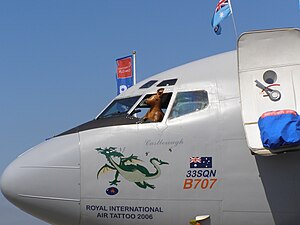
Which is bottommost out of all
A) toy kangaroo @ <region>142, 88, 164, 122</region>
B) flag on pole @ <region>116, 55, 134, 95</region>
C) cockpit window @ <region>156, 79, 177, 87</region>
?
toy kangaroo @ <region>142, 88, 164, 122</region>

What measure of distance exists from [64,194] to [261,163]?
3836 mm

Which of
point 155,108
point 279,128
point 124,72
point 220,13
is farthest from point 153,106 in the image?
point 124,72

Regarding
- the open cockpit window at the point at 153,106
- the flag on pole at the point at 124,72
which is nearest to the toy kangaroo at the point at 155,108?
the open cockpit window at the point at 153,106

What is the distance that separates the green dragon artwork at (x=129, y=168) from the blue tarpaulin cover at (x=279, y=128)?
2.09 m

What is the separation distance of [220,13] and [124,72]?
9960 mm

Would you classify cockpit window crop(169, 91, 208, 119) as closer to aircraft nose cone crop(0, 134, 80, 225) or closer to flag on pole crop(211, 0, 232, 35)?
aircraft nose cone crop(0, 134, 80, 225)

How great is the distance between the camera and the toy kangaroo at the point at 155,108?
11.1 meters

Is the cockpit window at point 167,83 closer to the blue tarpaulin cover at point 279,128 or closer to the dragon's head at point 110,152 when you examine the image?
the dragon's head at point 110,152

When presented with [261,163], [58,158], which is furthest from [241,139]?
[58,158]

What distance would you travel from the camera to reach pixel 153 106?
37.0 feet

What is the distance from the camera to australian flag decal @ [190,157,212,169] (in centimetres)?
1046

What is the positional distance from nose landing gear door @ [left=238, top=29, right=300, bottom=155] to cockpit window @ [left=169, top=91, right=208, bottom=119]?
854 millimetres

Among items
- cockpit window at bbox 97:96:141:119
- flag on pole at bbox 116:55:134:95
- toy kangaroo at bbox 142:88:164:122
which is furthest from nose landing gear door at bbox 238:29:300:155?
flag on pole at bbox 116:55:134:95

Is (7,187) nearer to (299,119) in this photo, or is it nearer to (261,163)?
(261,163)
